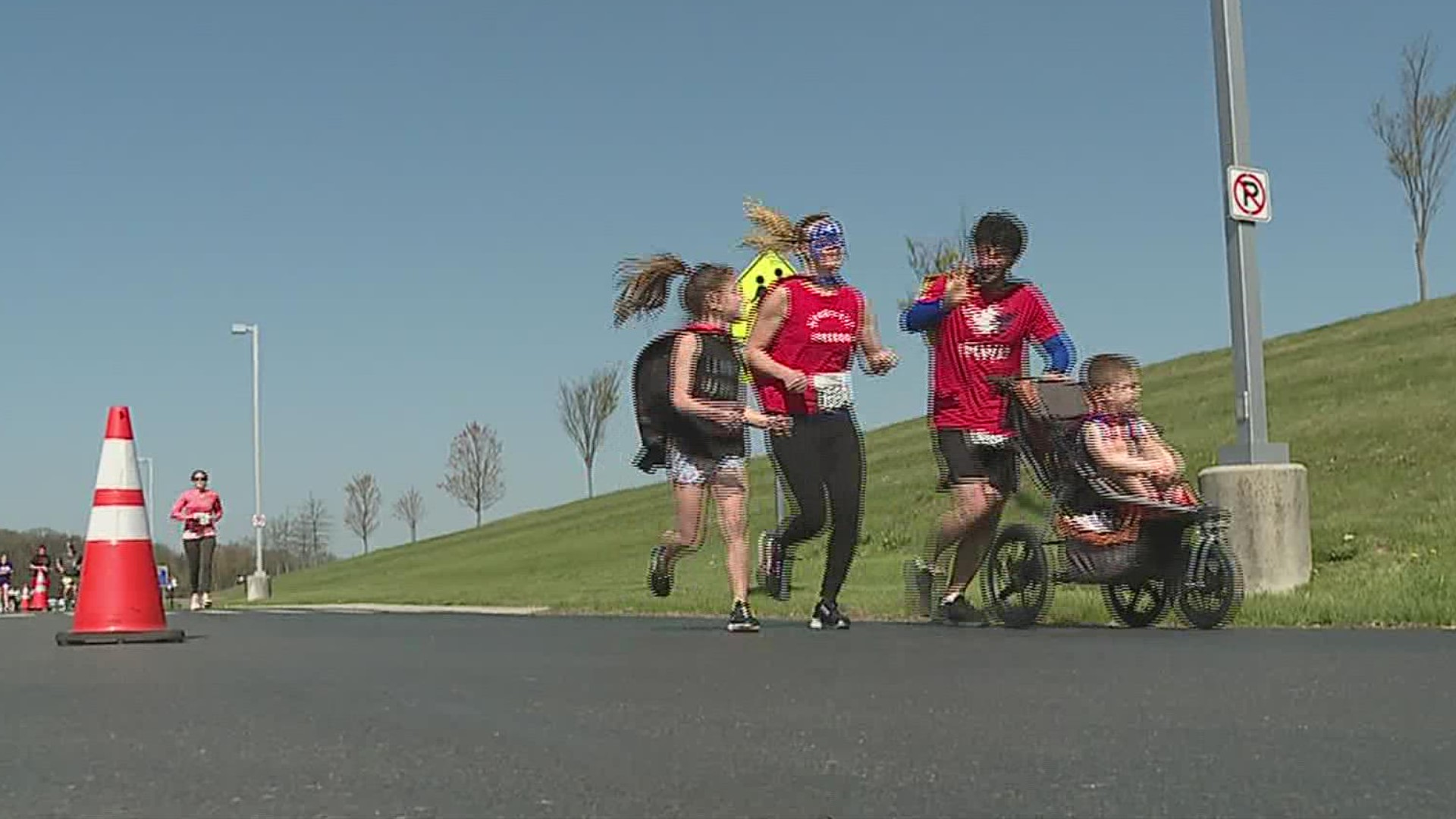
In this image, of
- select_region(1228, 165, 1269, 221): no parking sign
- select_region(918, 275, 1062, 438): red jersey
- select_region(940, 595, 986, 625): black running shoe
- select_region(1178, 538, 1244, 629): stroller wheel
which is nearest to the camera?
select_region(1178, 538, 1244, 629): stroller wheel

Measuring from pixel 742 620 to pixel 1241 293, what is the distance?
3276 mm

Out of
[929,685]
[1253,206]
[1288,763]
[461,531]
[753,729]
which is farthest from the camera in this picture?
[461,531]

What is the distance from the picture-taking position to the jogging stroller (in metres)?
7.96

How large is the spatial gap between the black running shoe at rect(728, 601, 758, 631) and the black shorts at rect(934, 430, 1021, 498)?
1146 millimetres

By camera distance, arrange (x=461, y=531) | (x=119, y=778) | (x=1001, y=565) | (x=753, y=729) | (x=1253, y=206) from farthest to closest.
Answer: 1. (x=461, y=531)
2. (x=1253, y=206)
3. (x=1001, y=565)
4. (x=753, y=729)
5. (x=119, y=778)

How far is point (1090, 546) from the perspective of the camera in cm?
826

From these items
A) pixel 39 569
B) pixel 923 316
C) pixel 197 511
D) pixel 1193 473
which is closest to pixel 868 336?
pixel 923 316

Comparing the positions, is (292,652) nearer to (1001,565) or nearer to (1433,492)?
(1001,565)

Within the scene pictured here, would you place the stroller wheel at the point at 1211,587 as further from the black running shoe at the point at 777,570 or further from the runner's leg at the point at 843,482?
the black running shoe at the point at 777,570

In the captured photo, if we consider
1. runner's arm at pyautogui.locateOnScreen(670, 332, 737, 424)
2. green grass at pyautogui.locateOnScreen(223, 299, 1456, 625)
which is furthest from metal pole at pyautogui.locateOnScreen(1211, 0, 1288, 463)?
runner's arm at pyautogui.locateOnScreen(670, 332, 737, 424)

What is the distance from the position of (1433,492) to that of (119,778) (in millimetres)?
16226

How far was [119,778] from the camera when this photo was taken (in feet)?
13.3

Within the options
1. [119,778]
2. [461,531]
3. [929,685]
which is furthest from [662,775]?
[461,531]

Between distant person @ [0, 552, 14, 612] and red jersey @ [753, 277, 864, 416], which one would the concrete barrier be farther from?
distant person @ [0, 552, 14, 612]
